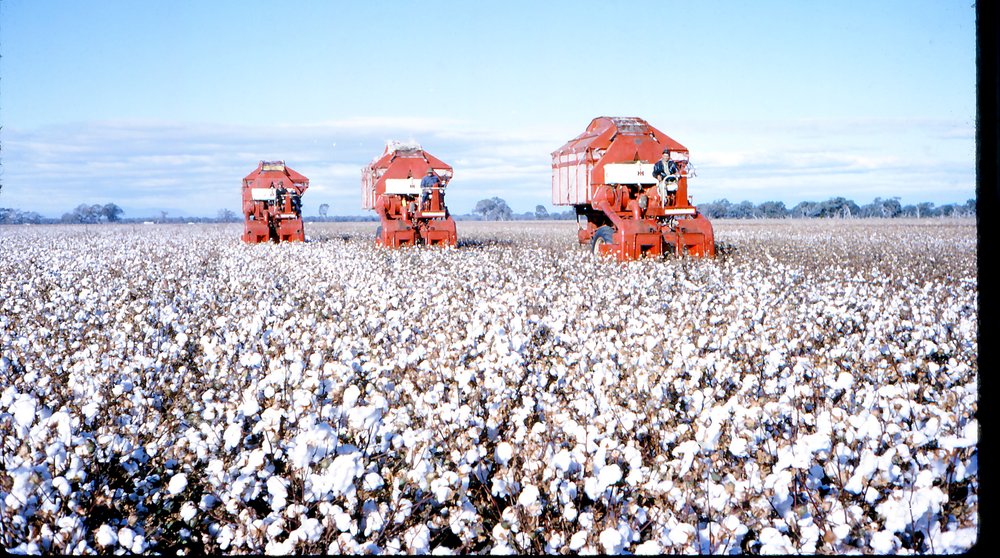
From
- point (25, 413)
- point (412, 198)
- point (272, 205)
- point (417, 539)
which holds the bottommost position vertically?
point (417, 539)

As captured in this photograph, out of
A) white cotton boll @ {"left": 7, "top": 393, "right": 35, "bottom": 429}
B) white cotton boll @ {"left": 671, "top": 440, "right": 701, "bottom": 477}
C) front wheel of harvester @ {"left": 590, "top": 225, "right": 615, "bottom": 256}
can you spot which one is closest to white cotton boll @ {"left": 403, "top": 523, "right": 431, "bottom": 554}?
white cotton boll @ {"left": 671, "top": 440, "right": 701, "bottom": 477}

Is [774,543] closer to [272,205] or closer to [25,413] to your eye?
[25,413]

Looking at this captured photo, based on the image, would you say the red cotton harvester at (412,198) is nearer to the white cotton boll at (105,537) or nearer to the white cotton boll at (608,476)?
the white cotton boll at (608,476)

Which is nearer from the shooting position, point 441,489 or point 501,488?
point 441,489

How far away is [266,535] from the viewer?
3.28m

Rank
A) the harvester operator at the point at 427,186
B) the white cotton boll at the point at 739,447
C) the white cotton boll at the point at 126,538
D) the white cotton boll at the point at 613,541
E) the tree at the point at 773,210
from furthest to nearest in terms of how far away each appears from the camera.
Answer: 1. the tree at the point at 773,210
2. the harvester operator at the point at 427,186
3. the white cotton boll at the point at 739,447
4. the white cotton boll at the point at 126,538
5. the white cotton boll at the point at 613,541

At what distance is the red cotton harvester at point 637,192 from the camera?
17078mm

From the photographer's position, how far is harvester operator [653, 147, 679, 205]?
56.6ft

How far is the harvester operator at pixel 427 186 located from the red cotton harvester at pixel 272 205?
27.0 feet

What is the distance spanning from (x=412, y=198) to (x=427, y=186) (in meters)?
1.79

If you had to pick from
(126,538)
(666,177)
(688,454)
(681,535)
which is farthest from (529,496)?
(666,177)

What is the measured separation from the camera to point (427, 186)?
75.9ft

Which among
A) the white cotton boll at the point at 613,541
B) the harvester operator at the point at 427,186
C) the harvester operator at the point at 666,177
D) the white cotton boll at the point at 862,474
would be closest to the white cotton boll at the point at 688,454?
the white cotton boll at the point at 862,474

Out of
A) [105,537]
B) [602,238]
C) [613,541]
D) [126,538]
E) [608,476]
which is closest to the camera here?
[613,541]
